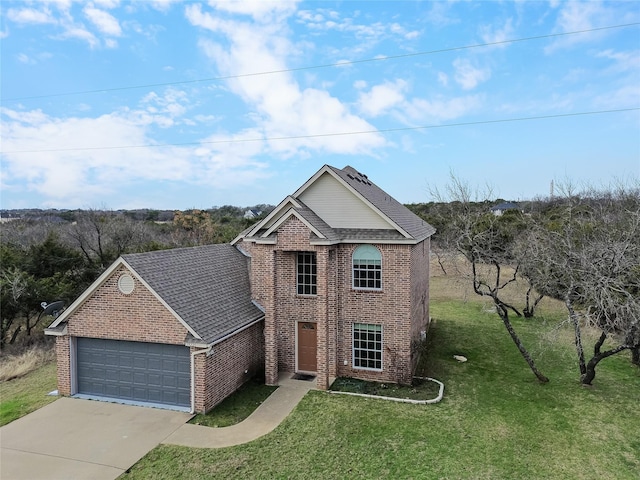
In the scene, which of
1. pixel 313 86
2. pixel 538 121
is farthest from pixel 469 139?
pixel 313 86

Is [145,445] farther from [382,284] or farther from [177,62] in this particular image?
[177,62]

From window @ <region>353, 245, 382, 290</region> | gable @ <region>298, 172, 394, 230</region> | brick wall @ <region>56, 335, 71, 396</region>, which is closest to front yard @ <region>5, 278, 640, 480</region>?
brick wall @ <region>56, 335, 71, 396</region>

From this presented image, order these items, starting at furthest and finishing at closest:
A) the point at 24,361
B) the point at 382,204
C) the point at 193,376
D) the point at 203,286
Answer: the point at 24,361, the point at 382,204, the point at 203,286, the point at 193,376

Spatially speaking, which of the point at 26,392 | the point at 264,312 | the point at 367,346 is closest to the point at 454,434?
the point at 367,346

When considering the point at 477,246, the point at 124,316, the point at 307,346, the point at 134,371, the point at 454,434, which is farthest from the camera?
the point at 477,246

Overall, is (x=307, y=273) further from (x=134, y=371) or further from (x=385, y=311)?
(x=134, y=371)

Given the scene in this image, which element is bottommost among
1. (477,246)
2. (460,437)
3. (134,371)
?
(460,437)

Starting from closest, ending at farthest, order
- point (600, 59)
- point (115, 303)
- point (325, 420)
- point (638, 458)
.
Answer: point (638, 458) < point (325, 420) < point (115, 303) < point (600, 59)

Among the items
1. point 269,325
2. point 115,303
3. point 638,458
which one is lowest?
point 638,458
